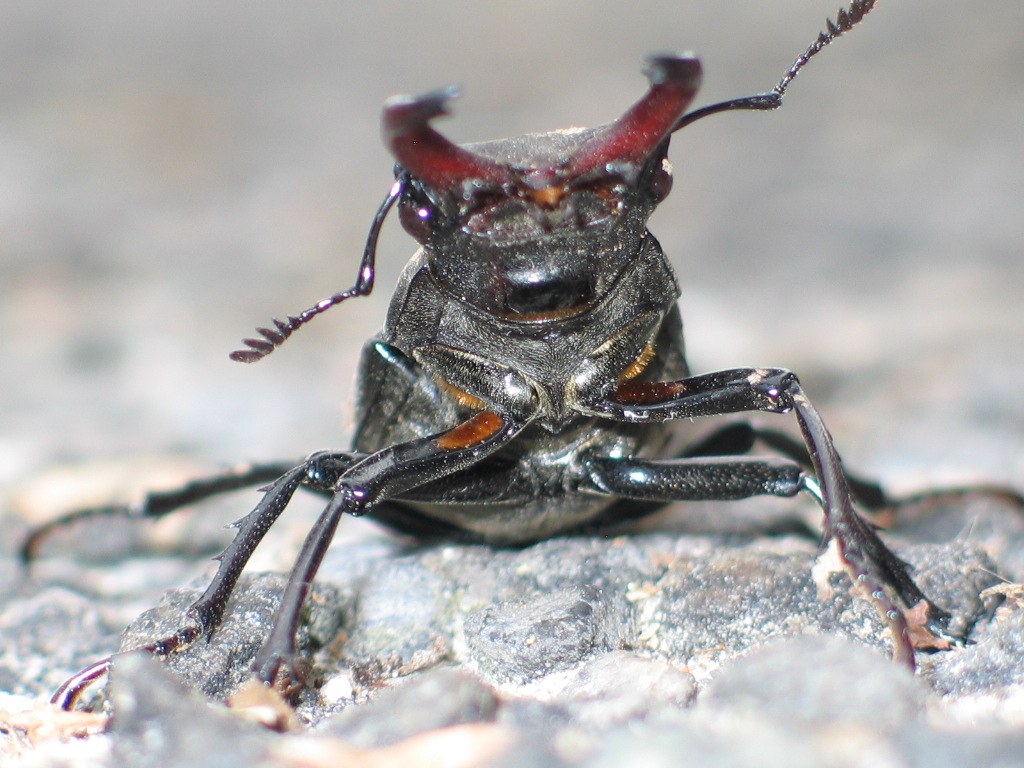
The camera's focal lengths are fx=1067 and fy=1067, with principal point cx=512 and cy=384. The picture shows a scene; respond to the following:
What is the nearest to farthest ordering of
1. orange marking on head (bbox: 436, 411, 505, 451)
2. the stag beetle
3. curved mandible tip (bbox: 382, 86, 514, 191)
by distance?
curved mandible tip (bbox: 382, 86, 514, 191), the stag beetle, orange marking on head (bbox: 436, 411, 505, 451)

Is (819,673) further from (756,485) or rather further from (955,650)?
(756,485)

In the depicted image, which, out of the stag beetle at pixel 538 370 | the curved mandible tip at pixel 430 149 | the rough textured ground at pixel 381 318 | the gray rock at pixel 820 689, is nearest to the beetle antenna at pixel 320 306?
the stag beetle at pixel 538 370

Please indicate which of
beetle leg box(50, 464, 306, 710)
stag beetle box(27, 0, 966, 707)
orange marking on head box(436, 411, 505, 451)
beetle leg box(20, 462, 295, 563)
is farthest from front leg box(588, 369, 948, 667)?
beetle leg box(20, 462, 295, 563)

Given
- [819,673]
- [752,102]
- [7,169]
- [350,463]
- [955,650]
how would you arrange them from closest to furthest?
[819,673], [955,650], [752,102], [350,463], [7,169]

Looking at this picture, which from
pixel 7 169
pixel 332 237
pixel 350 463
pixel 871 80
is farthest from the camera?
pixel 871 80

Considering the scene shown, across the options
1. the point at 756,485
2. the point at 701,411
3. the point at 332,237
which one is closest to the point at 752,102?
the point at 701,411

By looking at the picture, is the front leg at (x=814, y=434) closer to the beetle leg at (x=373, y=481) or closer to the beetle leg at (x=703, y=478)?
the beetle leg at (x=703, y=478)

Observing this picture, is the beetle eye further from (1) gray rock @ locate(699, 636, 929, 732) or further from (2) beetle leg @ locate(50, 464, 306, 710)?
(1) gray rock @ locate(699, 636, 929, 732)

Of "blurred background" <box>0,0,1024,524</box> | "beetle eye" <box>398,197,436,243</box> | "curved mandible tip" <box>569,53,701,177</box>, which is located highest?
"curved mandible tip" <box>569,53,701,177</box>
